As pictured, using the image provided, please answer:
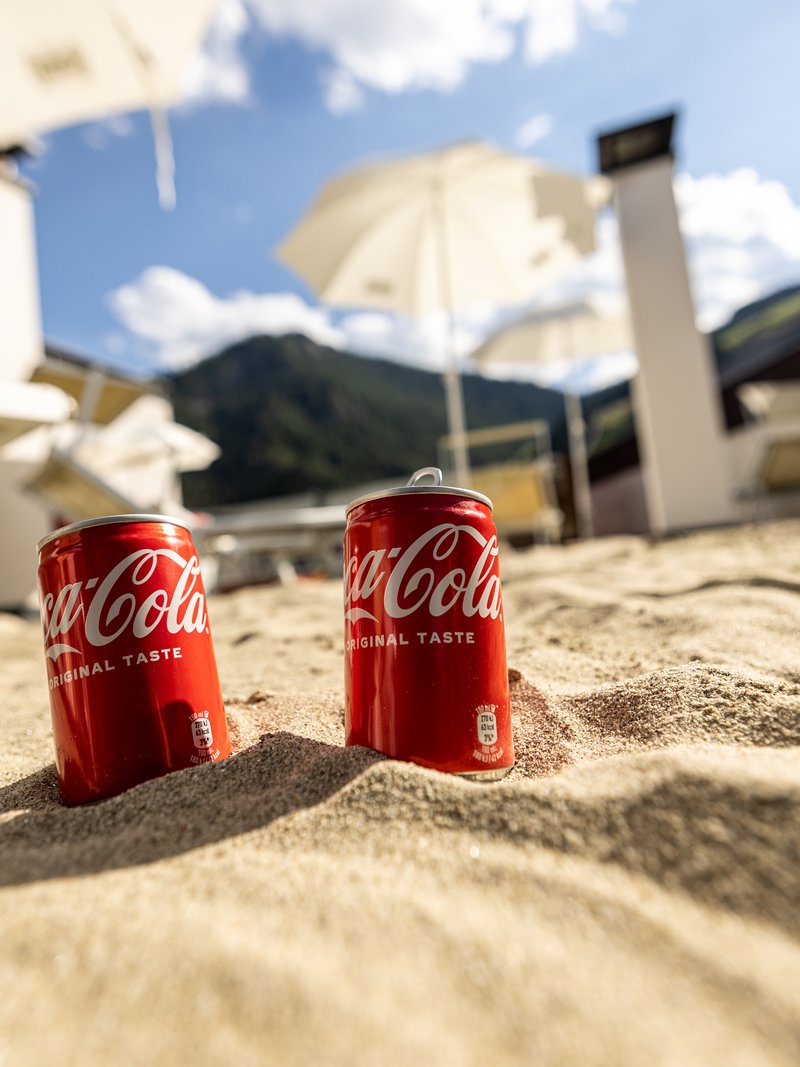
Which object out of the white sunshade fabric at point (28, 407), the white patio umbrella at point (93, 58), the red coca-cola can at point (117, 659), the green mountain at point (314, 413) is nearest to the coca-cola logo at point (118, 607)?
the red coca-cola can at point (117, 659)

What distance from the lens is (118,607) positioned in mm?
976

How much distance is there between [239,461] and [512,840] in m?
19.1

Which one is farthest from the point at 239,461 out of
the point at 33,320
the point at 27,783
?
the point at 27,783

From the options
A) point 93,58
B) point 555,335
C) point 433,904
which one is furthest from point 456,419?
point 433,904

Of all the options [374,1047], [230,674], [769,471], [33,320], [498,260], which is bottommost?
[374,1047]

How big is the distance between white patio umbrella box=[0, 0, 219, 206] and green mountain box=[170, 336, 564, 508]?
36.9ft

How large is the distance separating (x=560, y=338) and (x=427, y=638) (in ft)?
25.7

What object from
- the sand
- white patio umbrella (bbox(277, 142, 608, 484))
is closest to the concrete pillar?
white patio umbrella (bbox(277, 142, 608, 484))

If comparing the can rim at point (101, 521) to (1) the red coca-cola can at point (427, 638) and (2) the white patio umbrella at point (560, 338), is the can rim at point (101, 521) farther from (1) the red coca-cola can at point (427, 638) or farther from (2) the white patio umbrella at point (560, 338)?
(2) the white patio umbrella at point (560, 338)

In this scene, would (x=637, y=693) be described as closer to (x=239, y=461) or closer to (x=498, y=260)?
(x=498, y=260)

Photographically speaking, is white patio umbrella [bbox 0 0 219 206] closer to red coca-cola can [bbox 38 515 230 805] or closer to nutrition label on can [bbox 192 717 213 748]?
red coca-cola can [bbox 38 515 230 805]

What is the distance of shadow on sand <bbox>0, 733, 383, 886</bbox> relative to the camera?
0.75 metres

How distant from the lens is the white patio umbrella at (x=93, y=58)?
3512 mm

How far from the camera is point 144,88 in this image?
13.2ft
